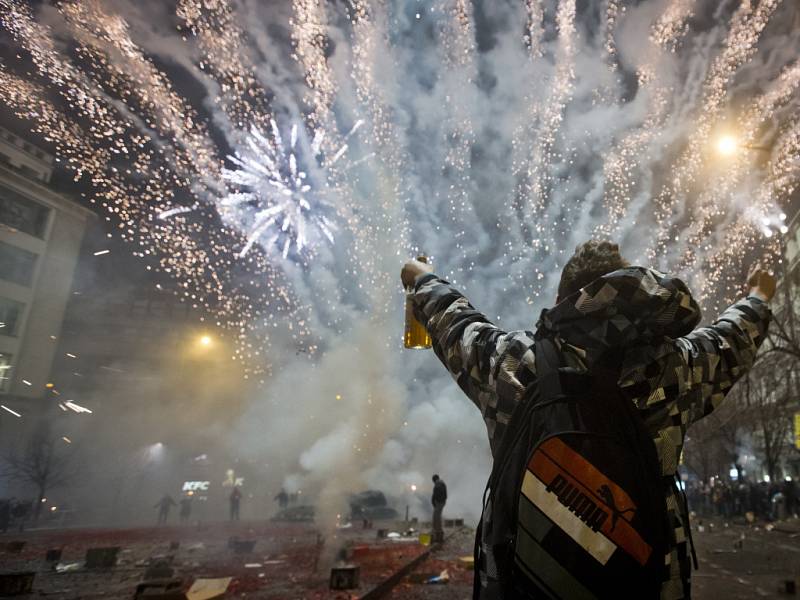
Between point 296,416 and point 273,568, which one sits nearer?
point 273,568

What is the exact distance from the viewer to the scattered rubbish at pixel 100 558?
32.0 feet

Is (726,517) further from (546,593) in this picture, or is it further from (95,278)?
(95,278)

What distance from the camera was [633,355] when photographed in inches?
56.3

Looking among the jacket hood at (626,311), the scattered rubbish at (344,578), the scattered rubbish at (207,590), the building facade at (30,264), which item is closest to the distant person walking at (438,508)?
the scattered rubbish at (344,578)

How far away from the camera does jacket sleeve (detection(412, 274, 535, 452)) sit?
1.48m

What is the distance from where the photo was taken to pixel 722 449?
34906mm

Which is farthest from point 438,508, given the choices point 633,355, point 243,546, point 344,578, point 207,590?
point 633,355

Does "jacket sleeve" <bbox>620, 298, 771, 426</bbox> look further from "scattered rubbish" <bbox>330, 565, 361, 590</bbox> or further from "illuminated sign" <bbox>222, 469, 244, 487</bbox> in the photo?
"illuminated sign" <bbox>222, 469, 244, 487</bbox>

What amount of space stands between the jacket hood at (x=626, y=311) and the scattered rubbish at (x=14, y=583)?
28.1ft

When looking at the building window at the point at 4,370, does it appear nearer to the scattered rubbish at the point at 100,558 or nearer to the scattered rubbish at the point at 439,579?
the scattered rubbish at the point at 100,558

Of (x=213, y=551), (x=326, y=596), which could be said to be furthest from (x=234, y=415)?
(x=326, y=596)

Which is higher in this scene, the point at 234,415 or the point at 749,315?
the point at 234,415

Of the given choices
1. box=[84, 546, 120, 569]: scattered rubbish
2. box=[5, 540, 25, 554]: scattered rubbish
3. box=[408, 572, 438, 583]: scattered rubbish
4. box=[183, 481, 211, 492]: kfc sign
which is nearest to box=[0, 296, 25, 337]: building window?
box=[183, 481, 211, 492]: kfc sign

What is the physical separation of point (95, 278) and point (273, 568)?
116 feet
